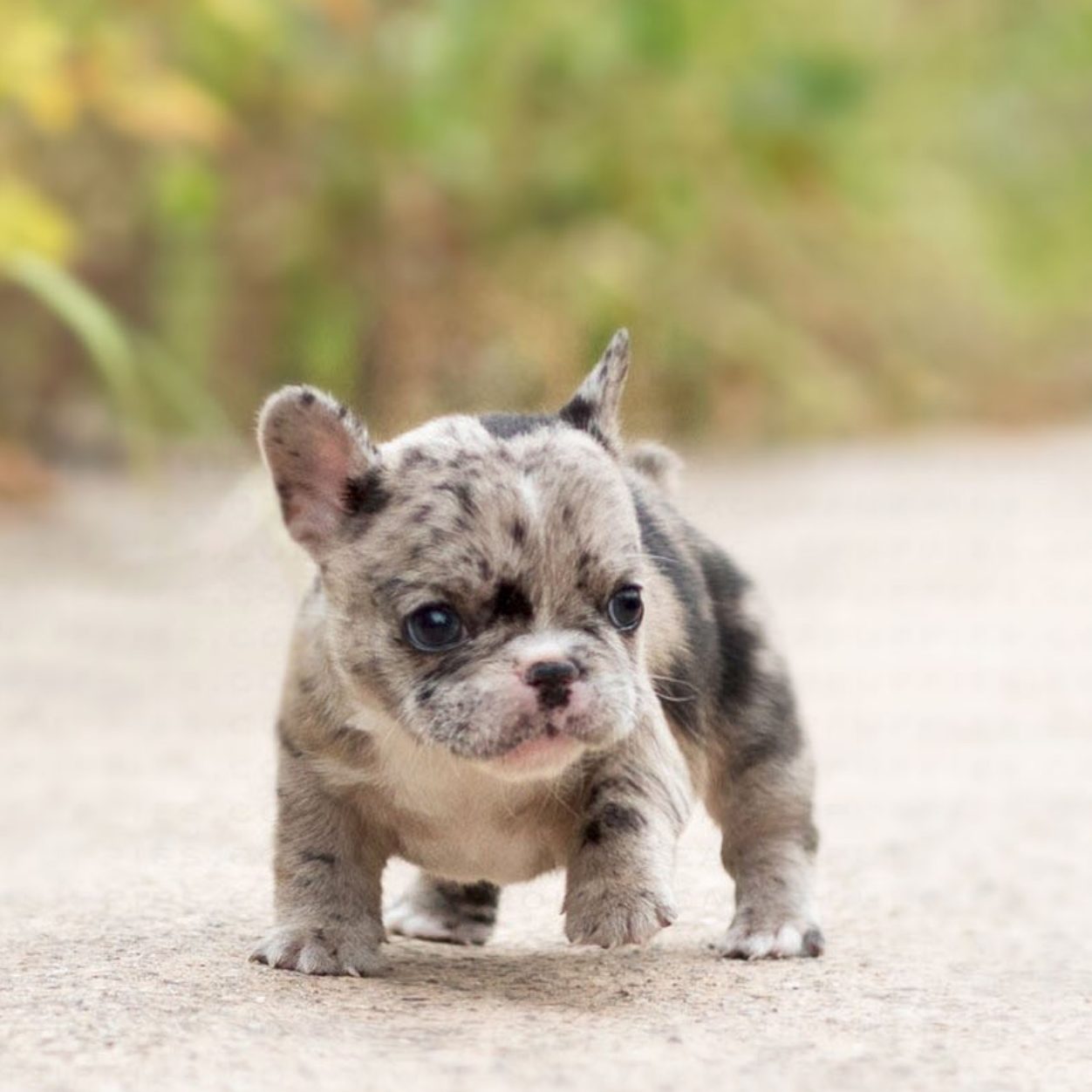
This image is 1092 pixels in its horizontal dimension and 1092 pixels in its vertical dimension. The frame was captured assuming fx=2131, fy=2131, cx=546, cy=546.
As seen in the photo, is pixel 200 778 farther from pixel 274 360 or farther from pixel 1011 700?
pixel 274 360

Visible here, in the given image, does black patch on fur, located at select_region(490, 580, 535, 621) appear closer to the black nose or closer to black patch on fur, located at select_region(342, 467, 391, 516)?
the black nose

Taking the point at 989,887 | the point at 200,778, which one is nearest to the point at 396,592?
the point at 989,887

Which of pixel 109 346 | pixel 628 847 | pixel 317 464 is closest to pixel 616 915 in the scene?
pixel 628 847

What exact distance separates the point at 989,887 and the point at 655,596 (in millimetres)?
1810

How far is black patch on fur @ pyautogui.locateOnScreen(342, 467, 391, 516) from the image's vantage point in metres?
→ 3.70

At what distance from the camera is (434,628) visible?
3.50m

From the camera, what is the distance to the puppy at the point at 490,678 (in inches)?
136

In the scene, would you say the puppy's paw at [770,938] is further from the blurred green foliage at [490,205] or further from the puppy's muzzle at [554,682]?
the blurred green foliage at [490,205]

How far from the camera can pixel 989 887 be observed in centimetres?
528

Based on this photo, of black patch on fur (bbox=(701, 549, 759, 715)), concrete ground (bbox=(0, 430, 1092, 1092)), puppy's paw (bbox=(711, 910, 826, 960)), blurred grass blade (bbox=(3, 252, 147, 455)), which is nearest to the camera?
concrete ground (bbox=(0, 430, 1092, 1092))

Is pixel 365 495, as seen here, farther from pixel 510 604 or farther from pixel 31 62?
pixel 31 62

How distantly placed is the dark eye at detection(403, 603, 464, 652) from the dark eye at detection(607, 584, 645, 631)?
261 mm

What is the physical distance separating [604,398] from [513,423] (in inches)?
9.0

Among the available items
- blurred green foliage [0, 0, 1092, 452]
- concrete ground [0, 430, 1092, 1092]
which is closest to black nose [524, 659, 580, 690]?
concrete ground [0, 430, 1092, 1092]
